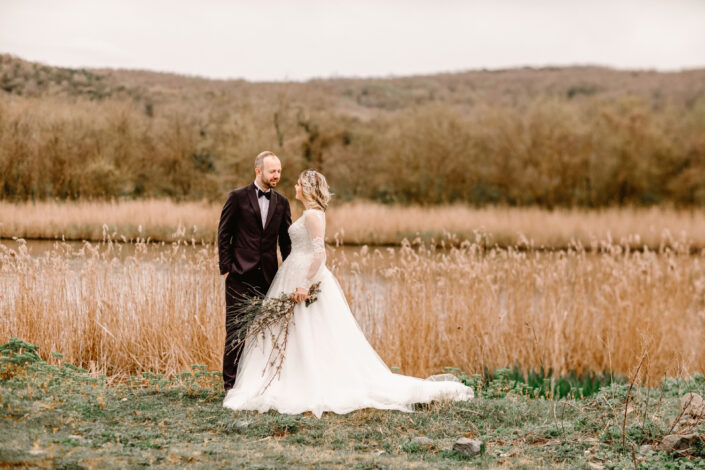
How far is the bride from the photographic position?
5.62m

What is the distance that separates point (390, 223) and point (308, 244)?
53.6ft

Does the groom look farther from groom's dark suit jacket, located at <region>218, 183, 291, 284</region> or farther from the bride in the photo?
the bride

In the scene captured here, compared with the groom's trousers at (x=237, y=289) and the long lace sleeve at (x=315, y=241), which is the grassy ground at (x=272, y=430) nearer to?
the groom's trousers at (x=237, y=289)

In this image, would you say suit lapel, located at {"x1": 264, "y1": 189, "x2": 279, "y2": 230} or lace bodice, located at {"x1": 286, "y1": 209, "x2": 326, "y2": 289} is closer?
lace bodice, located at {"x1": 286, "y1": 209, "x2": 326, "y2": 289}

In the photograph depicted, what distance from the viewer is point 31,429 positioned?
14.9 feet

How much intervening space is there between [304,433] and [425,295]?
3372 mm

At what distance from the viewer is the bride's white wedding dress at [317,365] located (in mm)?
5621

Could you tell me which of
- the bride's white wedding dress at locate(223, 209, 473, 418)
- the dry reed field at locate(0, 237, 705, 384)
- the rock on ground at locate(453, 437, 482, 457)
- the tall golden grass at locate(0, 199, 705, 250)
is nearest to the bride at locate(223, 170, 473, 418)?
the bride's white wedding dress at locate(223, 209, 473, 418)

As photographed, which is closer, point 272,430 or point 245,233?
point 272,430

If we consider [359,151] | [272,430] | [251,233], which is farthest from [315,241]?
[359,151]

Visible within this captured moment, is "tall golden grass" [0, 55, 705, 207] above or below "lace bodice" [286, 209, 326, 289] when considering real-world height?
above

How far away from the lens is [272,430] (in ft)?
16.8

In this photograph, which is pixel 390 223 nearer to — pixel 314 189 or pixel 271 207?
pixel 271 207

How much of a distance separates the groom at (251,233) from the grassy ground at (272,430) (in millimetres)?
870
